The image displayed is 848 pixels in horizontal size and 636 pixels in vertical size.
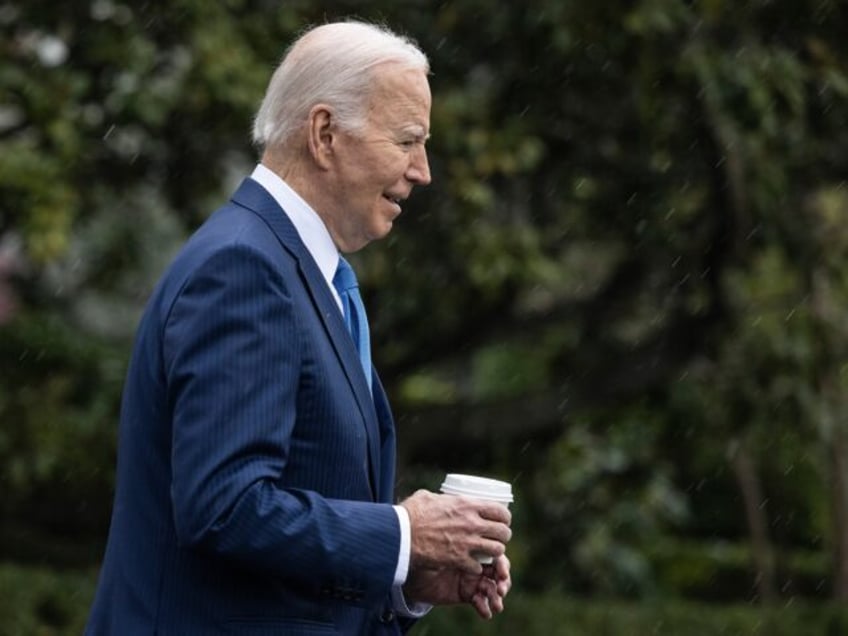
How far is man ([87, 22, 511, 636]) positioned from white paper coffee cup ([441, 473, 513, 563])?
Result: 0.09 feet

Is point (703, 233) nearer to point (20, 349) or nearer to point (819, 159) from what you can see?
point (819, 159)

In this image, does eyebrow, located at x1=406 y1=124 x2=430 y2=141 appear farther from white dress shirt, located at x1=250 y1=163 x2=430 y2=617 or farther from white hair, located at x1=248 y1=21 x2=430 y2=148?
white dress shirt, located at x1=250 y1=163 x2=430 y2=617

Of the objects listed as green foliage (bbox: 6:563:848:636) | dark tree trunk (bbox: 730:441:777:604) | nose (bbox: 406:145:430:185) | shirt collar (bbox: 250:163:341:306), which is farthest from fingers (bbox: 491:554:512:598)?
dark tree trunk (bbox: 730:441:777:604)

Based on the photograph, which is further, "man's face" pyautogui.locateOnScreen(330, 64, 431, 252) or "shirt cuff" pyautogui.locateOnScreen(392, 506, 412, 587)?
"man's face" pyautogui.locateOnScreen(330, 64, 431, 252)

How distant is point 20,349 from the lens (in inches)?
426

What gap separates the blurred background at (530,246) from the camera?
716 centimetres

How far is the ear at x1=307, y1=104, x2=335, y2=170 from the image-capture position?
2715 millimetres

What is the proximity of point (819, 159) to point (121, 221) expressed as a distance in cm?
412

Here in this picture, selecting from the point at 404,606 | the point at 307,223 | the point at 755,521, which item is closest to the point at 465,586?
the point at 404,606

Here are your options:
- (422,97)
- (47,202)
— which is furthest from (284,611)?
(47,202)

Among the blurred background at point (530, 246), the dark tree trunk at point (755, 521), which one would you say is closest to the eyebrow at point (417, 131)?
the blurred background at point (530, 246)

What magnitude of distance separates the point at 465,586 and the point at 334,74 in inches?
32.7

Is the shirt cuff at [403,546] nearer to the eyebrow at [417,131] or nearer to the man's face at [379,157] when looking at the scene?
the man's face at [379,157]

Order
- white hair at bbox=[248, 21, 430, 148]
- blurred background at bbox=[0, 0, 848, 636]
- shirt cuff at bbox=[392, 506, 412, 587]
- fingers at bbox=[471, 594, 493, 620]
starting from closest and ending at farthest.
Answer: shirt cuff at bbox=[392, 506, 412, 587], white hair at bbox=[248, 21, 430, 148], fingers at bbox=[471, 594, 493, 620], blurred background at bbox=[0, 0, 848, 636]
